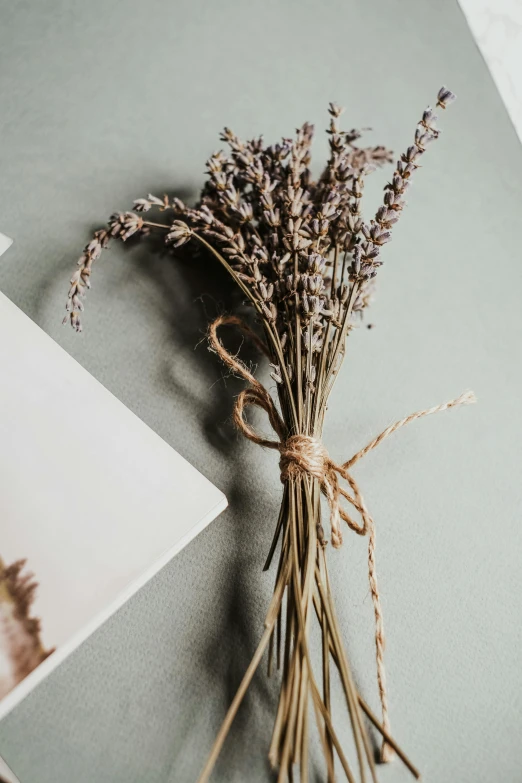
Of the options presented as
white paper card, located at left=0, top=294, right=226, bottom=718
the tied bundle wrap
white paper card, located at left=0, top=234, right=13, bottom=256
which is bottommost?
the tied bundle wrap

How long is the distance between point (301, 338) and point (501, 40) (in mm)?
982

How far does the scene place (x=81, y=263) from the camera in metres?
0.81

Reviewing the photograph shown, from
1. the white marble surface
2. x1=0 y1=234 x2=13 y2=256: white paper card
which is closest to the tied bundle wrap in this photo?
x1=0 y1=234 x2=13 y2=256: white paper card

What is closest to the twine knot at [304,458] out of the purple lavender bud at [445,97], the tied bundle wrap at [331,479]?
the tied bundle wrap at [331,479]

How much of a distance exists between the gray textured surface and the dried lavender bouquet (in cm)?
7

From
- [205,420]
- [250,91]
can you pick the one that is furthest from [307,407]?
[250,91]

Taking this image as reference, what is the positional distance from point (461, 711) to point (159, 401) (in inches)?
23.1

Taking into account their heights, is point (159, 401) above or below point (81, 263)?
below

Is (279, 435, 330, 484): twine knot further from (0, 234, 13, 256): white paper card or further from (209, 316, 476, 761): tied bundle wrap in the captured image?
(0, 234, 13, 256): white paper card

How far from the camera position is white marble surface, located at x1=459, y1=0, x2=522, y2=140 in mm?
1226

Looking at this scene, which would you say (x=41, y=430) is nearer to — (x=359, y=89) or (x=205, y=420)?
(x=205, y=420)

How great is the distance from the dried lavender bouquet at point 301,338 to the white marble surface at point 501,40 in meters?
0.58

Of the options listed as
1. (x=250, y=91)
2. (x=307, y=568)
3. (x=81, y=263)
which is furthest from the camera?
(x=250, y=91)

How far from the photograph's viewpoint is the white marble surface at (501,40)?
4.02 feet
